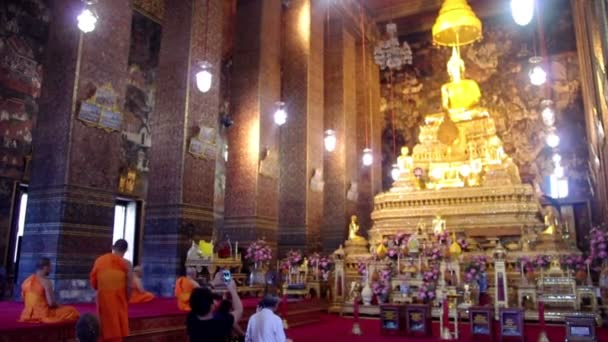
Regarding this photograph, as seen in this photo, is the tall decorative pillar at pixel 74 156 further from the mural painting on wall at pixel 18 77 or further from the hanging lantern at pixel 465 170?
the hanging lantern at pixel 465 170

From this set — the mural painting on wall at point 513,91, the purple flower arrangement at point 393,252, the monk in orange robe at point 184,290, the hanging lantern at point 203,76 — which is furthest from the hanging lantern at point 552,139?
the monk in orange robe at point 184,290

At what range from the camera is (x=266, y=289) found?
383 inches

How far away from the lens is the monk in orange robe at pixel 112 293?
14.8 feet

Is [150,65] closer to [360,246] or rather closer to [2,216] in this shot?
[2,216]

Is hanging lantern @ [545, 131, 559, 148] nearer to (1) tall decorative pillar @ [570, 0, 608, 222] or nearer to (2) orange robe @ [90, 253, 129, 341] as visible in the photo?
(1) tall decorative pillar @ [570, 0, 608, 222]

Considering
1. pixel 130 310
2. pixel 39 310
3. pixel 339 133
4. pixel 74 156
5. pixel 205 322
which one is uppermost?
pixel 339 133

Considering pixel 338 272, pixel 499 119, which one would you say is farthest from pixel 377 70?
pixel 338 272

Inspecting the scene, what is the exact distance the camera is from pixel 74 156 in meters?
7.08

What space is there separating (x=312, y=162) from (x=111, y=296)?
28.5 ft

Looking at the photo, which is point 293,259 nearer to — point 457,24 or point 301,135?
point 301,135

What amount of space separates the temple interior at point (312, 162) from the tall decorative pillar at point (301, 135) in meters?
0.06

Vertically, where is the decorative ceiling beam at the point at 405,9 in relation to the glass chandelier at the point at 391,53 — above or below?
above

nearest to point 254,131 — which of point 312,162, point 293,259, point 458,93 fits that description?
point 312,162

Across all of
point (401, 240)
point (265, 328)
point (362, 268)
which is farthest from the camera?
point (401, 240)
